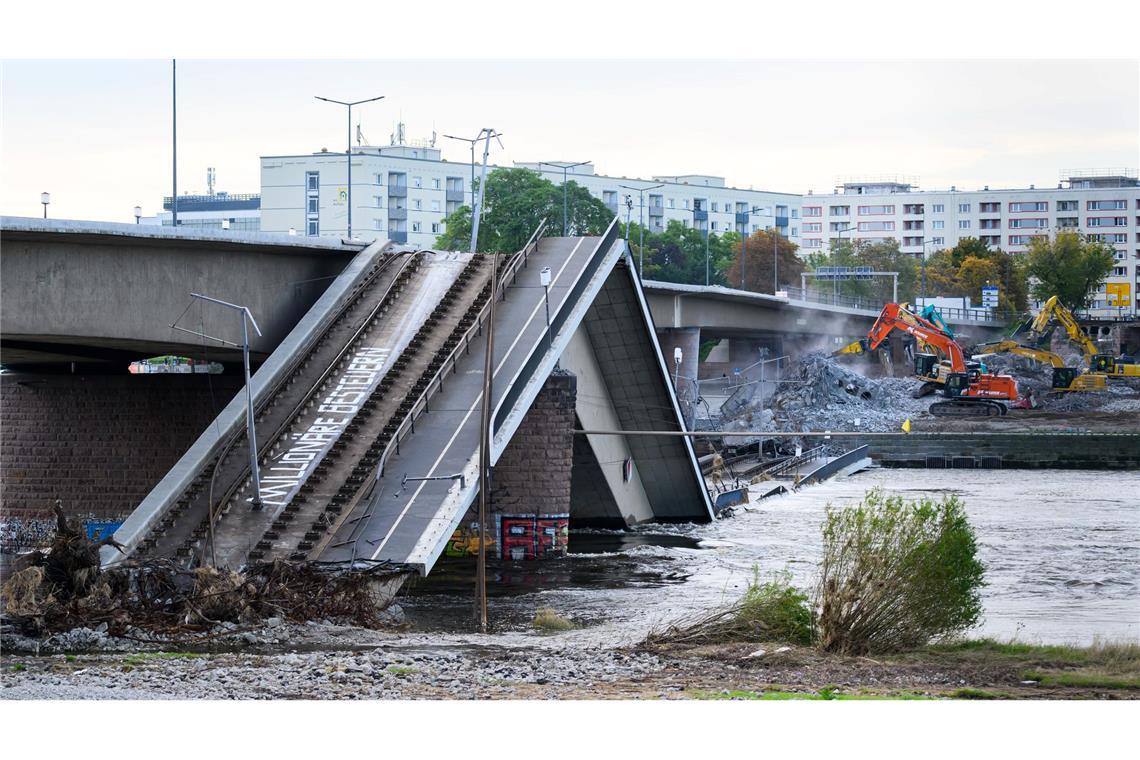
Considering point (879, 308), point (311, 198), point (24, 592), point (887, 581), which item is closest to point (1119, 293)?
point (879, 308)

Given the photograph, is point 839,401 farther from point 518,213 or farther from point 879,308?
point 879,308

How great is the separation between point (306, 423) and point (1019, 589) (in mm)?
18919

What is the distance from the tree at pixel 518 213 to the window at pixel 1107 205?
8025 centimetres

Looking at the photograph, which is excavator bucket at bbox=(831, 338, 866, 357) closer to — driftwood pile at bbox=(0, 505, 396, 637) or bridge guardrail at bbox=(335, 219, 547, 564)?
bridge guardrail at bbox=(335, 219, 547, 564)

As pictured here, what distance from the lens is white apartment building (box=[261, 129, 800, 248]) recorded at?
12594cm

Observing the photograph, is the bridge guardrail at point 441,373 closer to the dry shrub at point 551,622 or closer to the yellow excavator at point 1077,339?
the dry shrub at point 551,622

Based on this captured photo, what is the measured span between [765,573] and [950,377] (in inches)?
2701

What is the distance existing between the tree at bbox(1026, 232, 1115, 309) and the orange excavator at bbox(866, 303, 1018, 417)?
53.7m

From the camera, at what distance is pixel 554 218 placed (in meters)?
124

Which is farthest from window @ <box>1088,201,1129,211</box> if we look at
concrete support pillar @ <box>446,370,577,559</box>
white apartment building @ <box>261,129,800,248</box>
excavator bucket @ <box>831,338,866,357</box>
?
concrete support pillar @ <box>446,370,577,559</box>

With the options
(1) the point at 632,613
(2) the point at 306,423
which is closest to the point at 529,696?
(1) the point at 632,613

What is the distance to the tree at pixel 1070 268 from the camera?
529 feet

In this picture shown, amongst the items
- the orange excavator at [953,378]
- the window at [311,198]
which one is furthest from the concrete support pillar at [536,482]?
the window at [311,198]

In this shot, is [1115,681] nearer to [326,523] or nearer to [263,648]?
[263,648]
